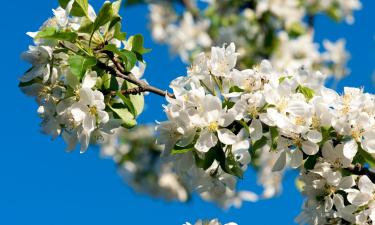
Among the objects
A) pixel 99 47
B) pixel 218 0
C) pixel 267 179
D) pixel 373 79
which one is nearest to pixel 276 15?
pixel 218 0

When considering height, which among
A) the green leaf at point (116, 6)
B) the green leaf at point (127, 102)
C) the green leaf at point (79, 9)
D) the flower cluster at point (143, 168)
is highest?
the flower cluster at point (143, 168)

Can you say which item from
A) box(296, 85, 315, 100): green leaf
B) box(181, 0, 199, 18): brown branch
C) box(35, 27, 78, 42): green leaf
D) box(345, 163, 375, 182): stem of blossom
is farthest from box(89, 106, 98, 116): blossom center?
box(181, 0, 199, 18): brown branch

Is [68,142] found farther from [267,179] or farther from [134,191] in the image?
[134,191]

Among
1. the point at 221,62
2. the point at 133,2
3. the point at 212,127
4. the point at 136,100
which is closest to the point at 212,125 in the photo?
the point at 212,127

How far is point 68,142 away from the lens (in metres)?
2.42

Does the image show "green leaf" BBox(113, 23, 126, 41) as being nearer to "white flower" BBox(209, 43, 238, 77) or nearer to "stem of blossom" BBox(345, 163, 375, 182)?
"white flower" BBox(209, 43, 238, 77)

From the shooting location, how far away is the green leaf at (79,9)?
235cm

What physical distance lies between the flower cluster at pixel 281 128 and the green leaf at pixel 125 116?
0.63ft

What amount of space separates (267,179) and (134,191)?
1846 millimetres

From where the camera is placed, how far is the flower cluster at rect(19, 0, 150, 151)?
2.28 m

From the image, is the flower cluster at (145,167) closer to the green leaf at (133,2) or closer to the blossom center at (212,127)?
the green leaf at (133,2)

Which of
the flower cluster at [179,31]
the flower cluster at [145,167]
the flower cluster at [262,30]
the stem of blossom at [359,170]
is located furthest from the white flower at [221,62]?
the flower cluster at [145,167]

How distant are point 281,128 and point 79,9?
788 millimetres

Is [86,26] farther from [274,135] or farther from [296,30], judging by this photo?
[296,30]
